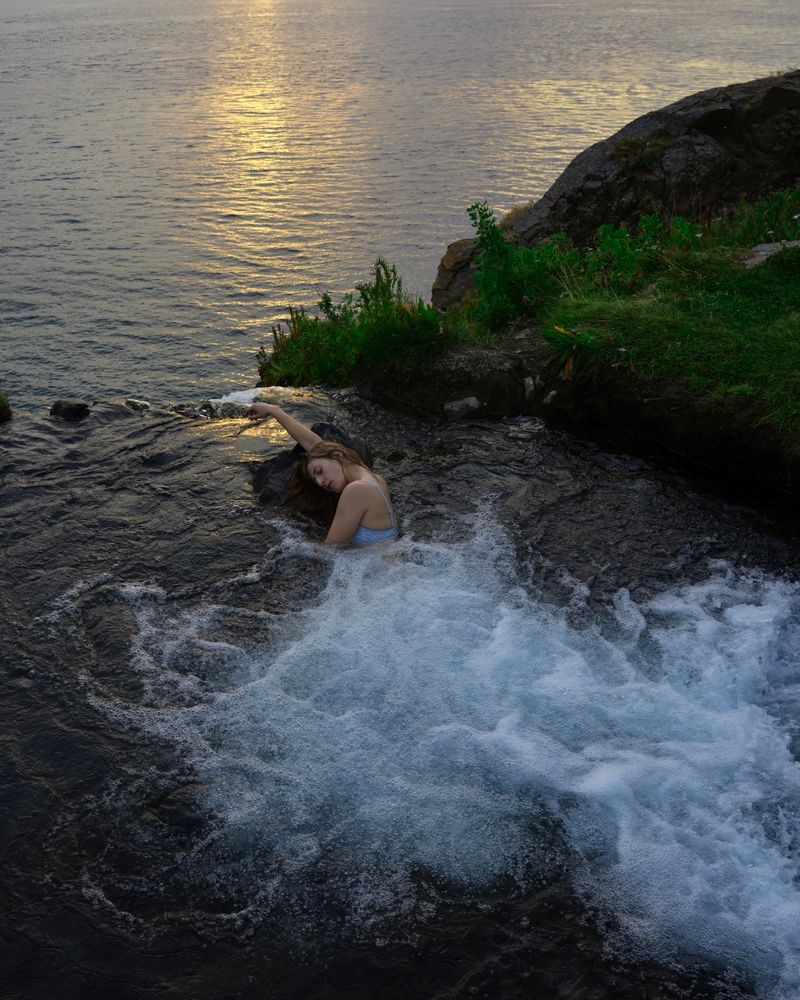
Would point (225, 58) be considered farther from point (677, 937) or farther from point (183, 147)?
point (677, 937)

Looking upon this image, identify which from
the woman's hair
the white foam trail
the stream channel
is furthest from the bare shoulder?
the white foam trail

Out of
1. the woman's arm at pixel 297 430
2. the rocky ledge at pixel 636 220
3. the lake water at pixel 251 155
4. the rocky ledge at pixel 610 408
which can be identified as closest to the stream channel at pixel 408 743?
the rocky ledge at pixel 610 408

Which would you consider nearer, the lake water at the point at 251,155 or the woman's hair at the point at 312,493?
the woman's hair at the point at 312,493

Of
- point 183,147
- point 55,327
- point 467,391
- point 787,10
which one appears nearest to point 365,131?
point 183,147

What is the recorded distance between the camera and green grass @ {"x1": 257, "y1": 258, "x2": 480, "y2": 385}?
1198 cm

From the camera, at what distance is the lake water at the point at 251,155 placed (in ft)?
60.6

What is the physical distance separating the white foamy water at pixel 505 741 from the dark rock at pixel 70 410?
4321mm

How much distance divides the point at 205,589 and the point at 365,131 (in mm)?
31516

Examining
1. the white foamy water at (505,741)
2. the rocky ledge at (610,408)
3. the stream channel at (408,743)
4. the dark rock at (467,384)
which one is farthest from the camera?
the dark rock at (467,384)

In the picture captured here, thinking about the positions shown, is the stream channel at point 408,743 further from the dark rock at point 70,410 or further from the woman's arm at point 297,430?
the dark rock at point 70,410

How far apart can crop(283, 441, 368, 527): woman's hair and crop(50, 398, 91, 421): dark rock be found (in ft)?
12.4

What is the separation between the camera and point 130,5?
8694 cm

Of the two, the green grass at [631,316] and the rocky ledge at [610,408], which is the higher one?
the green grass at [631,316]

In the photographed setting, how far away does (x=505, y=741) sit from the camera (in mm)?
6660
